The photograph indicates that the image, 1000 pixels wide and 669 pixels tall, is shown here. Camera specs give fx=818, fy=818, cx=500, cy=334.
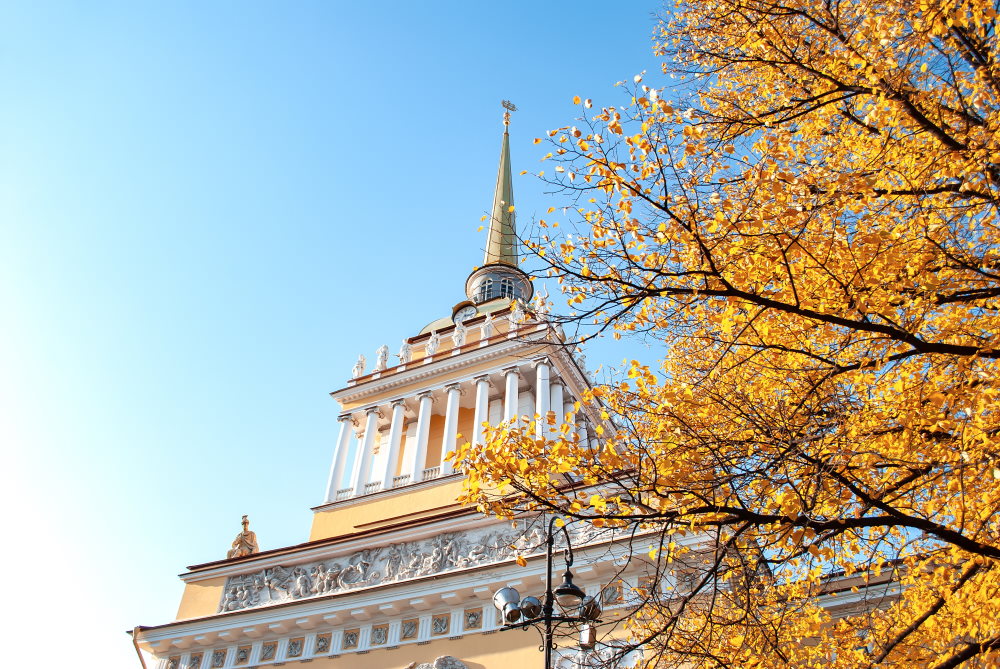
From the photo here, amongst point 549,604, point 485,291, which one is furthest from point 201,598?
point 485,291

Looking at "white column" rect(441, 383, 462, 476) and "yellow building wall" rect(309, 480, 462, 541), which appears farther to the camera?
"white column" rect(441, 383, 462, 476)

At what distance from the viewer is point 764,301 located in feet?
18.8

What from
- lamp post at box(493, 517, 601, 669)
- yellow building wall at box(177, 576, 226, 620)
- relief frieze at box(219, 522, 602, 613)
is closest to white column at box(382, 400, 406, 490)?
relief frieze at box(219, 522, 602, 613)

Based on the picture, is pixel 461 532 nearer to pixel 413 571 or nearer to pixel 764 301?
pixel 413 571

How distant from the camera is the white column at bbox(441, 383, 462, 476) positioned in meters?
21.1

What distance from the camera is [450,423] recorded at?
2180 centimetres

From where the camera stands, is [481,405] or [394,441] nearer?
[481,405]

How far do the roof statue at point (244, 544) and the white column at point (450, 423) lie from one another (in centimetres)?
502

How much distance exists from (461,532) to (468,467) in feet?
32.5

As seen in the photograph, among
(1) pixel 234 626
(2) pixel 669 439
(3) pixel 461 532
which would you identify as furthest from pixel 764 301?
(1) pixel 234 626

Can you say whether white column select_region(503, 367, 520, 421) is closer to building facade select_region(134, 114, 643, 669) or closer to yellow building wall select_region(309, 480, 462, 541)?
building facade select_region(134, 114, 643, 669)

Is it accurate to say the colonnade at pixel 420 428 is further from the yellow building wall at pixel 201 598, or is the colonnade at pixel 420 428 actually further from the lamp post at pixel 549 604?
the lamp post at pixel 549 604

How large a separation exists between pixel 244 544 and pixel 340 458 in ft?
11.7

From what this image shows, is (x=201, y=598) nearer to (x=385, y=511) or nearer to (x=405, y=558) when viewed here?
(x=385, y=511)
